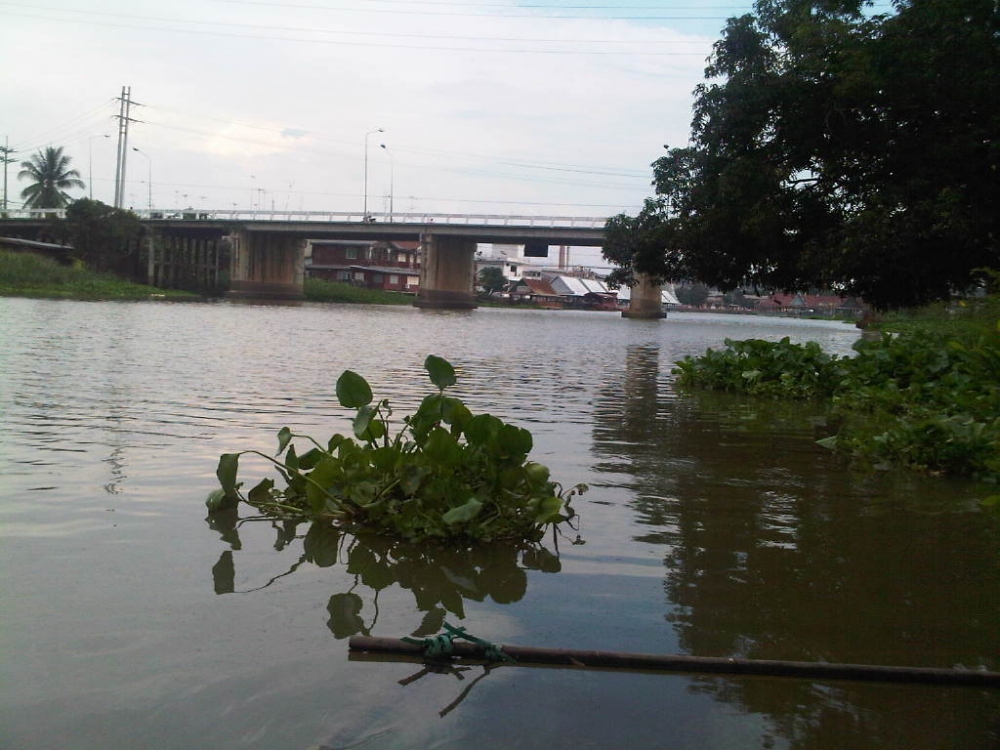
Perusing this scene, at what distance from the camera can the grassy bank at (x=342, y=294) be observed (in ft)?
276

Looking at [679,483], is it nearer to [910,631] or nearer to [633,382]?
[910,631]

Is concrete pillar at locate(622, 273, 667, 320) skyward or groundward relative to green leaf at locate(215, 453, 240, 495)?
skyward

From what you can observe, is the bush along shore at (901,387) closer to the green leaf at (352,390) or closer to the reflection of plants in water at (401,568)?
the reflection of plants in water at (401,568)

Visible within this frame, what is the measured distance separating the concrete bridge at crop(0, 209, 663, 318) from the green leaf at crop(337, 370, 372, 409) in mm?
60873

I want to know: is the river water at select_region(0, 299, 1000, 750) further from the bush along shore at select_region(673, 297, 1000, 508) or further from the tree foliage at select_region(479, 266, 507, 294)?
the tree foliage at select_region(479, 266, 507, 294)

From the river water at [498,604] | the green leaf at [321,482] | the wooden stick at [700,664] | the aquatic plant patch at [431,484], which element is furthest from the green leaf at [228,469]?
the wooden stick at [700,664]

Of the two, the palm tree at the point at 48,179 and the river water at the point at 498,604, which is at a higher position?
the palm tree at the point at 48,179

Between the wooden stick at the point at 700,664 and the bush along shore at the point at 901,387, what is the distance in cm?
142

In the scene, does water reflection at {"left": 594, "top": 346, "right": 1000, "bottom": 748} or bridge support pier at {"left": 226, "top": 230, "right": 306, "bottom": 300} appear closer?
water reflection at {"left": 594, "top": 346, "right": 1000, "bottom": 748}

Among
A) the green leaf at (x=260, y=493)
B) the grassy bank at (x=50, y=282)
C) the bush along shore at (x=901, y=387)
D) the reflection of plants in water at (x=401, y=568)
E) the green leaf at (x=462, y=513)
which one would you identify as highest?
the grassy bank at (x=50, y=282)

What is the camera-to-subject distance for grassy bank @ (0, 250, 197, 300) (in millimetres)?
49500

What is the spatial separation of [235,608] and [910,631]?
2873mm

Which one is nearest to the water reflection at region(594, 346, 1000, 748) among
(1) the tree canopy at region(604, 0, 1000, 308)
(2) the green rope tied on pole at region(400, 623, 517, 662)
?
(2) the green rope tied on pole at region(400, 623, 517, 662)

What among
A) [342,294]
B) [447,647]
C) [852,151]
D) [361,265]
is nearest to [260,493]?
[447,647]
